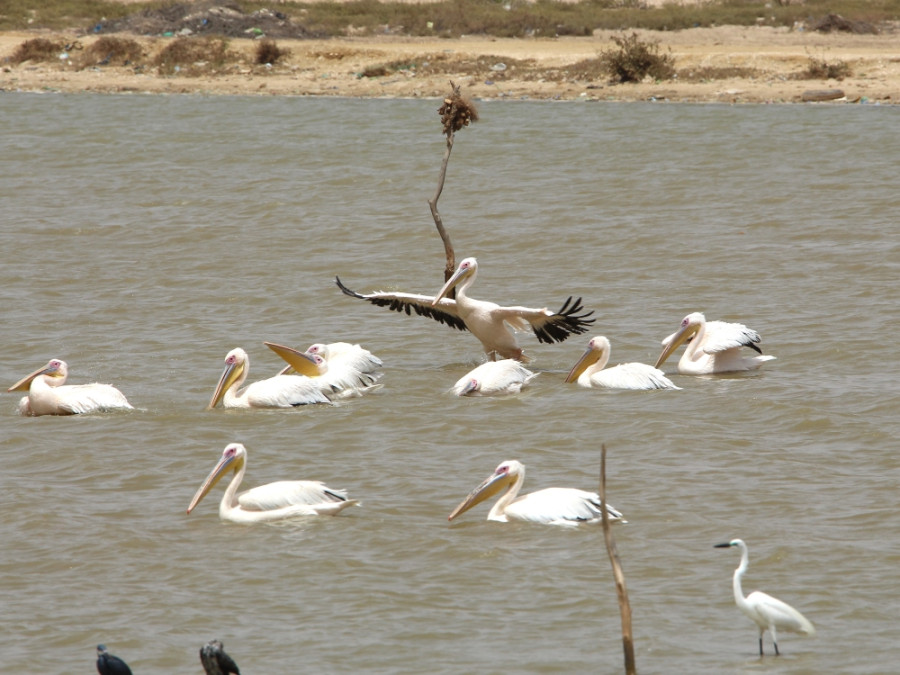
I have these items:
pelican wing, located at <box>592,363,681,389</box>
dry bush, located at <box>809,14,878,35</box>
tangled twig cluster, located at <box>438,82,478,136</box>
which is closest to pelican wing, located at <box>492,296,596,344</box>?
pelican wing, located at <box>592,363,681,389</box>

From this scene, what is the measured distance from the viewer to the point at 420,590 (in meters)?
4.89

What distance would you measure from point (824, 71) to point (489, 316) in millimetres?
13583

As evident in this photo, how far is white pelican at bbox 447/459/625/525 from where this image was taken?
539cm

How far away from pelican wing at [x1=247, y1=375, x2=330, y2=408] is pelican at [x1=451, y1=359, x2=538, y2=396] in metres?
0.77

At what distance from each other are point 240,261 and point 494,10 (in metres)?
19.1

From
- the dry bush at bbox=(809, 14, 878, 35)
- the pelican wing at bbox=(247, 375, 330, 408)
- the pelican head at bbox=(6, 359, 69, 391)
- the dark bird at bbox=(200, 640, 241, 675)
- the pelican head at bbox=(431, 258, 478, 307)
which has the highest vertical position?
the dry bush at bbox=(809, 14, 878, 35)

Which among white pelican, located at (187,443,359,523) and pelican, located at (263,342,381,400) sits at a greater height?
white pelican, located at (187,443,359,523)

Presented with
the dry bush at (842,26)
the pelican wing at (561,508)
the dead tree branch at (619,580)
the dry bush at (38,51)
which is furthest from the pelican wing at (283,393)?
the dry bush at (38,51)

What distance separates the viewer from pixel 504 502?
557 centimetres

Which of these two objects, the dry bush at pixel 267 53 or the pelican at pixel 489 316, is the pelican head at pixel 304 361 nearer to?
the pelican at pixel 489 316

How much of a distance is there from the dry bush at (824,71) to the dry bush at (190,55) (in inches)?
408

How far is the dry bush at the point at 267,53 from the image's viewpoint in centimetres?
2447

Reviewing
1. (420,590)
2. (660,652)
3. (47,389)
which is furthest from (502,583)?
(47,389)

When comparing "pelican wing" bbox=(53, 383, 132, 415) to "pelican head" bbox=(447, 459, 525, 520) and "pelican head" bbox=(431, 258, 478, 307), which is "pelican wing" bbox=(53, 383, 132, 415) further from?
"pelican head" bbox=(447, 459, 525, 520)
